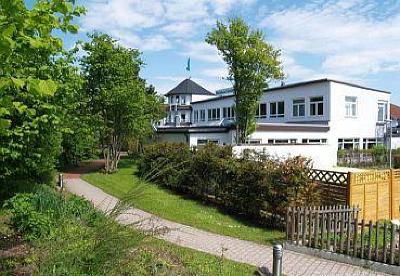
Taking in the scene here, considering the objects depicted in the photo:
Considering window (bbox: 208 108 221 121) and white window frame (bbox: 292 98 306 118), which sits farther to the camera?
window (bbox: 208 108 221 121)

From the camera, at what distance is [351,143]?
42344mm

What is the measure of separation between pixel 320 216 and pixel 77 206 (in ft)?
18.9

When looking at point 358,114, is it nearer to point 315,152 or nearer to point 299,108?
point 299,108

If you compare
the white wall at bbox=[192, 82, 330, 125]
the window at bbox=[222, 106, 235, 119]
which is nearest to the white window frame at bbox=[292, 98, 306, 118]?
the white wall at bbox=[192, 82, 330, 125]

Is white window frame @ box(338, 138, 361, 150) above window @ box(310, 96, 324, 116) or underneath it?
underneath

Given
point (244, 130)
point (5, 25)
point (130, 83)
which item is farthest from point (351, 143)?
point (5, 25)

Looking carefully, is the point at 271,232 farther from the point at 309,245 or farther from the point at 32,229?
the point at 32,229

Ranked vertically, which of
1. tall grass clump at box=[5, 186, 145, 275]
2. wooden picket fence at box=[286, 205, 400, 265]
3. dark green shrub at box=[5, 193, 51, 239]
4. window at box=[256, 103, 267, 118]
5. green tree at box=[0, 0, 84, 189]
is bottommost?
wooden picket fence at box=[286, 205, 400, 265]

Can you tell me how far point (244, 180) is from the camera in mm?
15633

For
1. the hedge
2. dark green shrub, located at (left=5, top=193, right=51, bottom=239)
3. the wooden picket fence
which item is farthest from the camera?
the hedge

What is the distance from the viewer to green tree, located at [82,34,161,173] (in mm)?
29000

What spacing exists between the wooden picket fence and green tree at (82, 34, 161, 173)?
1891 cm

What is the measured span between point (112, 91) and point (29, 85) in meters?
25.5

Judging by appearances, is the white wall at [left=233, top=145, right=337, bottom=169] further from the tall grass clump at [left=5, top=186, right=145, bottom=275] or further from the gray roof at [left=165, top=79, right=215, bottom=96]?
the gray roof at [left=165, top=79, right=215, bottom=96]
